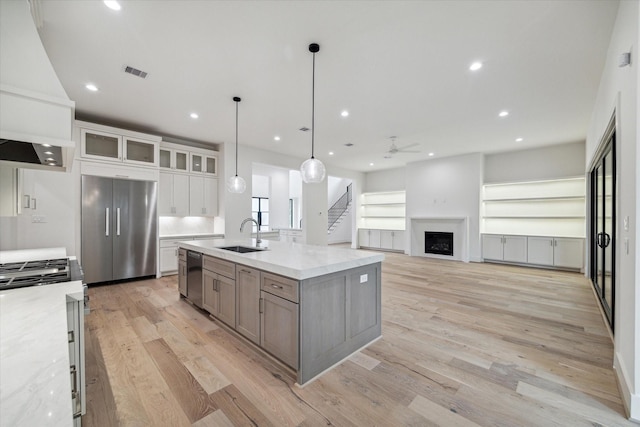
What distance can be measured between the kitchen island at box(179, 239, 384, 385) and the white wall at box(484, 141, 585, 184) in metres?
6.32

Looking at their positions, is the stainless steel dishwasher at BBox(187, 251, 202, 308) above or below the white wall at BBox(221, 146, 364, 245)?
below

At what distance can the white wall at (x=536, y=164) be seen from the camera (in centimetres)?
620

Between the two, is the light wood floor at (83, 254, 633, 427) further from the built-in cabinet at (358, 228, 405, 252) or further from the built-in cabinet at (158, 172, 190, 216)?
the built-in cabinet at (358, 228, 405, 252)

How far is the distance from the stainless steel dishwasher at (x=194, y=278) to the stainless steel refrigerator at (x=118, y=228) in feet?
6.55

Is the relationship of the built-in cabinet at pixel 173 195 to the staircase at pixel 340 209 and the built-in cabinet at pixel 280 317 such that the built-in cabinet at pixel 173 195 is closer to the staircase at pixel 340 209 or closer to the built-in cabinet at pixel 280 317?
the built-in cabinet at pixel 280 317

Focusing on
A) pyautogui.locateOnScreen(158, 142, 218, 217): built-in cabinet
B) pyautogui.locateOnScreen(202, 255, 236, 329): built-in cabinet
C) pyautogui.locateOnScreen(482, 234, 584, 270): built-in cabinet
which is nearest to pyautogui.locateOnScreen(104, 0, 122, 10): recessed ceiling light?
pyautogui.locateOnScreen(202, 255, 236, 329): built-in cabinet

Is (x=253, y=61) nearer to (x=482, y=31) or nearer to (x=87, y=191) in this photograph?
(x=482, y=31)

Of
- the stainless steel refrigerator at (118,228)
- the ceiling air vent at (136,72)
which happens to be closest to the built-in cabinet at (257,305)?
the ceiling air vent at (136,72)

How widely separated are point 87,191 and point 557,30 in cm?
650

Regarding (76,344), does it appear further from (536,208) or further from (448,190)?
(536,208)

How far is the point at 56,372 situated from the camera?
683mm

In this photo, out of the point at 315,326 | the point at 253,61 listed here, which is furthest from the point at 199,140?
the point at 315,326

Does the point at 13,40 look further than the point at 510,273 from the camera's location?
No

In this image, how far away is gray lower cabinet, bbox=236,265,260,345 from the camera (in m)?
2.42
